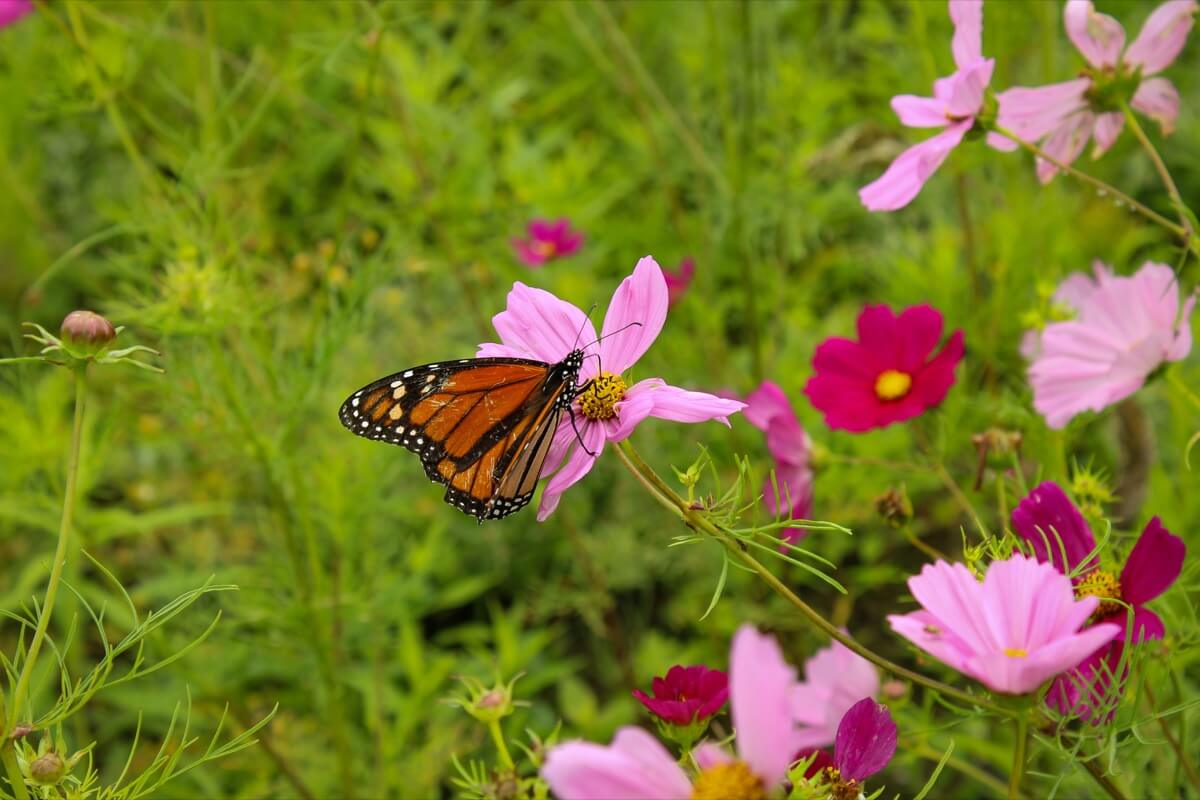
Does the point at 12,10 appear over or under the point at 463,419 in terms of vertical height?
over

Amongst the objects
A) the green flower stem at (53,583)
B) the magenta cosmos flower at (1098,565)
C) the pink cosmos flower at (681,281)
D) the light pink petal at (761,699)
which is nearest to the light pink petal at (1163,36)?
the magenta cosmos flower at (1098,565)

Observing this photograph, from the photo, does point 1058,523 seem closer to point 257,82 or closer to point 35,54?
point 257,82

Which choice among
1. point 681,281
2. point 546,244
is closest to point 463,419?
point 681,281

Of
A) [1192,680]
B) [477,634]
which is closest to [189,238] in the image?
[477,634]

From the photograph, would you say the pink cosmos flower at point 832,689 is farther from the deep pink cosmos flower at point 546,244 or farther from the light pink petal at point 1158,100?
the deep pink cosmos flower at point 546,244

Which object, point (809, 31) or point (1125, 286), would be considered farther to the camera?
point (809, 31)

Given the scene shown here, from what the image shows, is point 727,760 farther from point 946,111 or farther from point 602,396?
point 946,111
